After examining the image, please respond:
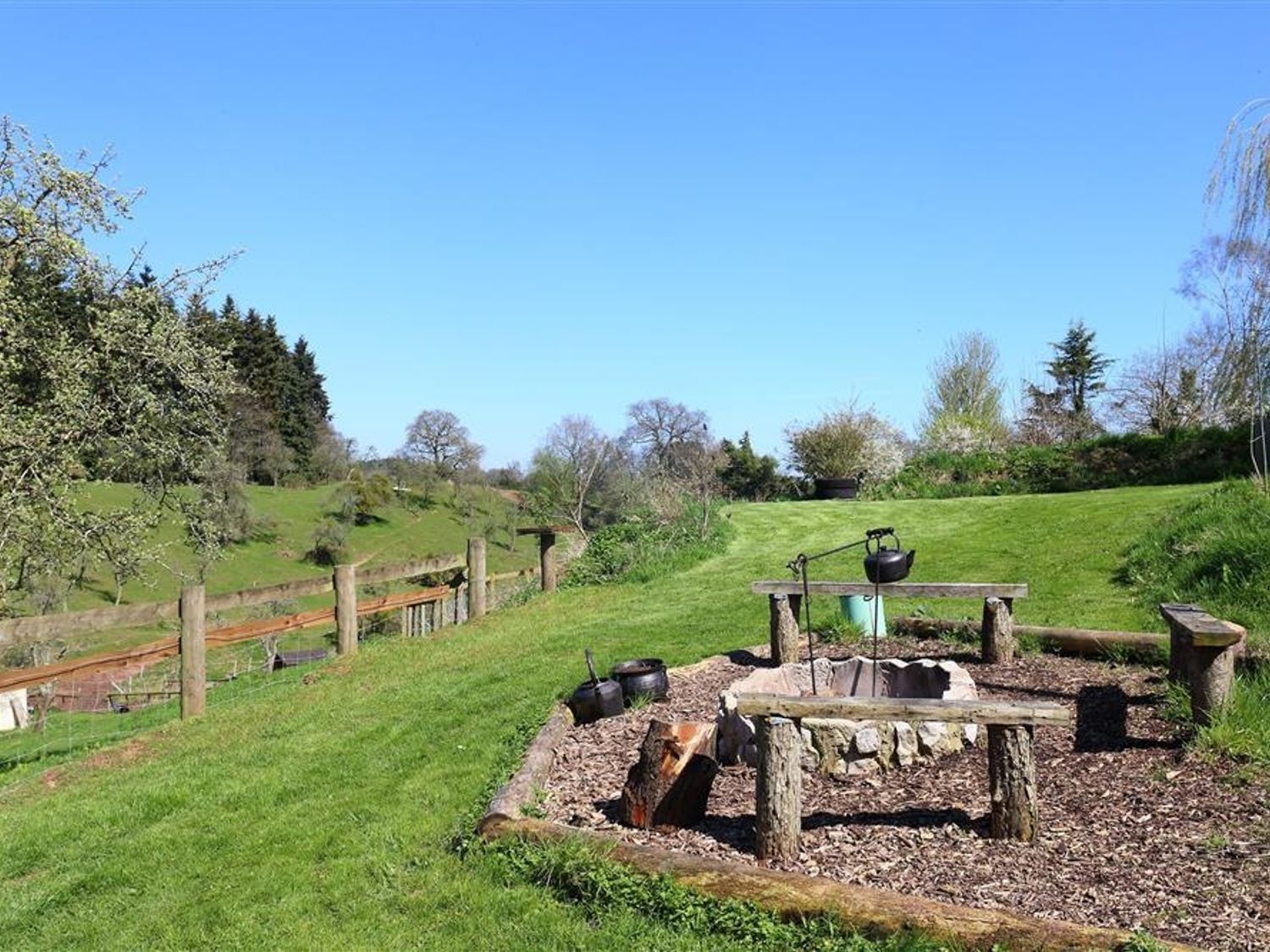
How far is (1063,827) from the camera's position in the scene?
160 inches

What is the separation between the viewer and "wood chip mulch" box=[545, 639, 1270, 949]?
3361mm

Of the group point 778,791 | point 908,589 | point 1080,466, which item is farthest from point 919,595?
point 1080,466

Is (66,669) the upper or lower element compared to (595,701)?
upper

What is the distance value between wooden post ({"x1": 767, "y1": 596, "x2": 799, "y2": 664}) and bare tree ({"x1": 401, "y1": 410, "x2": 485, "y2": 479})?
143ft

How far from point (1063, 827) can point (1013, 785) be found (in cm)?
36

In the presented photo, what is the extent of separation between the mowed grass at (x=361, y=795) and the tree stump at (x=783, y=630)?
113 cm

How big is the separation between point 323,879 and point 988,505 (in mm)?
15804

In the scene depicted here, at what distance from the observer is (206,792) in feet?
19.5

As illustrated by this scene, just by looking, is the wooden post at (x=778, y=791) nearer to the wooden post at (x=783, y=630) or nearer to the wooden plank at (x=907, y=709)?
the wooden plank at (x=907, y=709)

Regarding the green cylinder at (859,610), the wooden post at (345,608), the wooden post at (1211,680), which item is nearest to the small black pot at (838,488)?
the green cylinder at (859,610)

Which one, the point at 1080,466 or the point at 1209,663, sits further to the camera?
the point at 1080,466

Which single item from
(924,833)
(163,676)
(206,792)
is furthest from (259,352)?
(924,833)

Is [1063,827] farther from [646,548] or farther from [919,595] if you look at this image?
[646,548]

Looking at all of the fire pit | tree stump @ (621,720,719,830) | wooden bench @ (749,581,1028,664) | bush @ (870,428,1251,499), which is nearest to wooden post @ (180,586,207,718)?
wooden bench @ (749,581,1028,664)
